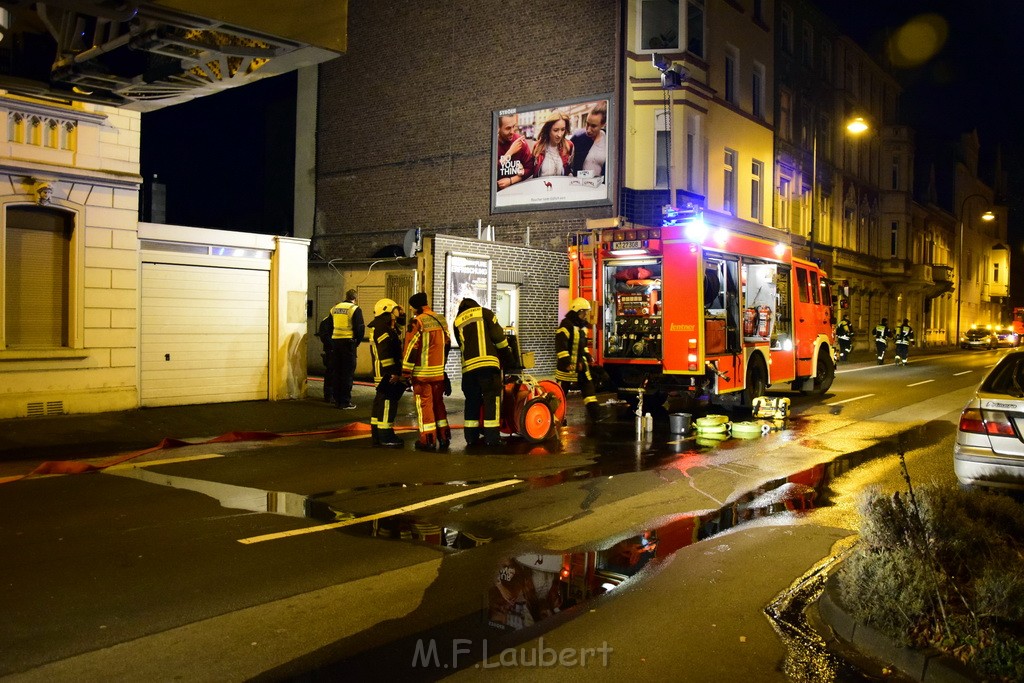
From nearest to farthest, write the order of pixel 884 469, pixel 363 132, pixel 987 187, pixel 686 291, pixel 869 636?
pixel 869 636 < pixel 884 469 < pixel 686 291 < pixel 363 132 < pixel 987 187

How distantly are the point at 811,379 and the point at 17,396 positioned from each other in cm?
1373

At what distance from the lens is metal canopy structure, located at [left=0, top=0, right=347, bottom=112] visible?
19.2 ft

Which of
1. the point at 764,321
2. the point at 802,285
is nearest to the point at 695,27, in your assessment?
the point at 802,285

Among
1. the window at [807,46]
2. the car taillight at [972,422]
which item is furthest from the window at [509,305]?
the window at [807,46]

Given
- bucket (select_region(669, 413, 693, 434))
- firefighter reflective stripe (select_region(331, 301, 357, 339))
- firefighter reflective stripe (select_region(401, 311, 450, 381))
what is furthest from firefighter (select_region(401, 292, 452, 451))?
firefighter reflective stripe (select_region(331, 301, 357, 339))

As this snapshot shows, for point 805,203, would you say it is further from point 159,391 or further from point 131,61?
point 131,61

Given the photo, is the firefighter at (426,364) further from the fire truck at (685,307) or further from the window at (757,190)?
the window at (757,190)

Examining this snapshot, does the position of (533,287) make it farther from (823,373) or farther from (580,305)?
(580,305)

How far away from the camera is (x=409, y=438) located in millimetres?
11898

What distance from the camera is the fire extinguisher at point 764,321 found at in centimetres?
1531

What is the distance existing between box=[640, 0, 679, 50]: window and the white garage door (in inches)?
493

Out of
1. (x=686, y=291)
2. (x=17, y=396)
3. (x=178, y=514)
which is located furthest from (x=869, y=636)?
(x=17, y=396)

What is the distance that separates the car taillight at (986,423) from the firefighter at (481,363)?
5028 mm

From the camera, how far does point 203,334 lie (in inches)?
574
